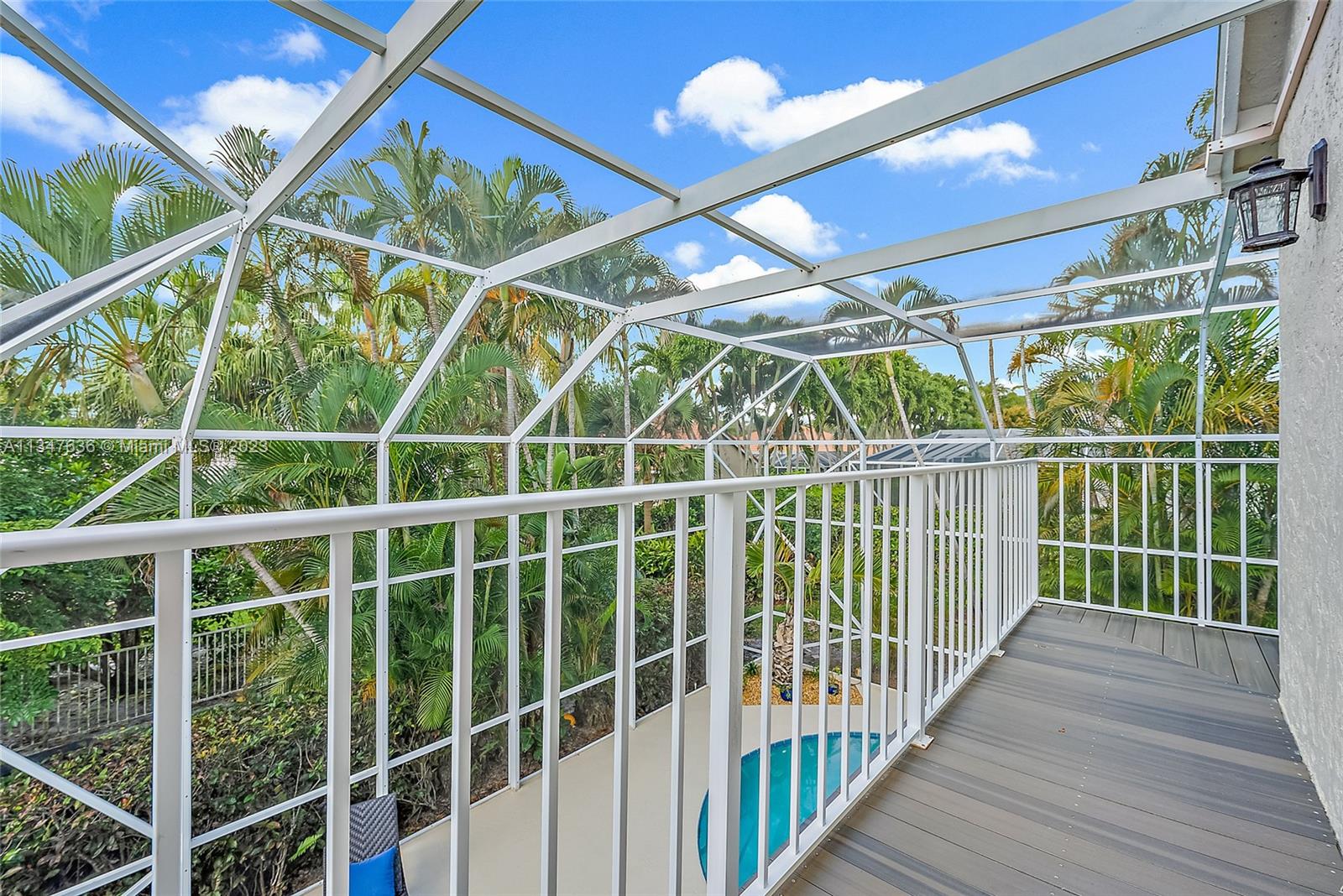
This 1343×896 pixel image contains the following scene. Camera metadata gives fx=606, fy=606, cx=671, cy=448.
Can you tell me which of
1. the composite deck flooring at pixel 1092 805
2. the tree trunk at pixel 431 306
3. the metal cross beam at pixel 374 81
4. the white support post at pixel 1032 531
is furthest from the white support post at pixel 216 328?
the white support post at pixel 1032 531

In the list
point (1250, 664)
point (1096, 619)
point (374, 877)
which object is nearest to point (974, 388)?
A: point (1096, 619)

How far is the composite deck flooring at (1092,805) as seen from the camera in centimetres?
172

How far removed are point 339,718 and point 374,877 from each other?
0.25 m

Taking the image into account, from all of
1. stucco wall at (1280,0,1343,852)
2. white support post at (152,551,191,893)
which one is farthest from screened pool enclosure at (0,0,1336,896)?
stucco wall at (1280,0,1343,852)

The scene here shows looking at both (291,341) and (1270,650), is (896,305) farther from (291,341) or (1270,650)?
(291,341)

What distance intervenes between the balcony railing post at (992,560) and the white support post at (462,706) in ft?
10.2

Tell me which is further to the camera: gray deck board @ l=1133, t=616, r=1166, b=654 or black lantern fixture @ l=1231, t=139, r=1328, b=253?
gray deck board @ l=1133, t=616, r=1166, b=654

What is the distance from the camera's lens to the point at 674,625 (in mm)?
1281

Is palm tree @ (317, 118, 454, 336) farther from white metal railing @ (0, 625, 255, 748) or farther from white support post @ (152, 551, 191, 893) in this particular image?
white metal railing @ (0, 625, 255, 748)

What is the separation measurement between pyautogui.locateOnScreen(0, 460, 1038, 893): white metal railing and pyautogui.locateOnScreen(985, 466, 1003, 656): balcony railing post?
1 cm

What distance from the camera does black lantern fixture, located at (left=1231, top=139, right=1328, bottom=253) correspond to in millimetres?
2029

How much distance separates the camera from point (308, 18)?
180 cm

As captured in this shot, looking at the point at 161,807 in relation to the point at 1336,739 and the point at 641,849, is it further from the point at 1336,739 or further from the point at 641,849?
the point at 641,849

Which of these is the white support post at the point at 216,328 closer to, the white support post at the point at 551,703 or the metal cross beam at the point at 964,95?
the metal cross beam at the point at 964,95
